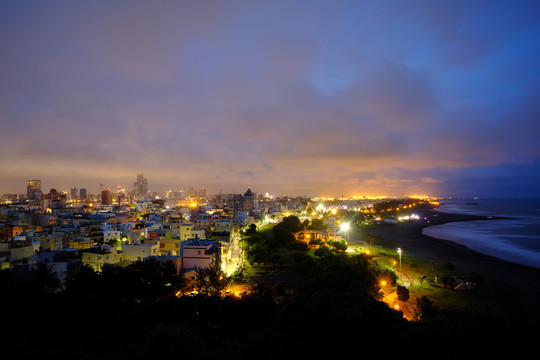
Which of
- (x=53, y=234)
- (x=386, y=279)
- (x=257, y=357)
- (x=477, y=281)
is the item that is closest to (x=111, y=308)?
(x=257, y=357)

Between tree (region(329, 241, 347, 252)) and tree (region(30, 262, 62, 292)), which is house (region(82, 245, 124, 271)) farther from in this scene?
tree (region(329, 241, 347, 252))

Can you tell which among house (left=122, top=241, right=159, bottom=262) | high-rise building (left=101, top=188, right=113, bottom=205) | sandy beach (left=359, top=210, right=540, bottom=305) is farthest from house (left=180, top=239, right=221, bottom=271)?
high-rise building (left=101, top=188, right=113, bottom=205)

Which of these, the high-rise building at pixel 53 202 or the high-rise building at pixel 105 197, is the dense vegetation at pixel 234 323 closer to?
the high-rise building at pixel 53 202

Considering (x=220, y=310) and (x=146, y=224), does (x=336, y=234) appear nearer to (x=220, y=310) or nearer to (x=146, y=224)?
(x=146, y=224)

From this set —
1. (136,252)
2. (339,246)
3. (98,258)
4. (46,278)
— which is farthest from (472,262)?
(46,278)

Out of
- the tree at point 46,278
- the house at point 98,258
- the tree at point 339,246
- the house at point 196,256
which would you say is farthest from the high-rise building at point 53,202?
the tree at point 339,246

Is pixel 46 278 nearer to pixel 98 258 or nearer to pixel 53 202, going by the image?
pixel 98 258

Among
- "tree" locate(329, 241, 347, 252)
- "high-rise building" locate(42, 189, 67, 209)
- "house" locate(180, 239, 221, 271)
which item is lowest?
"tree" locate(329, 241, 347, 252)

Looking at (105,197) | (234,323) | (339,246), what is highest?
(105,197)
